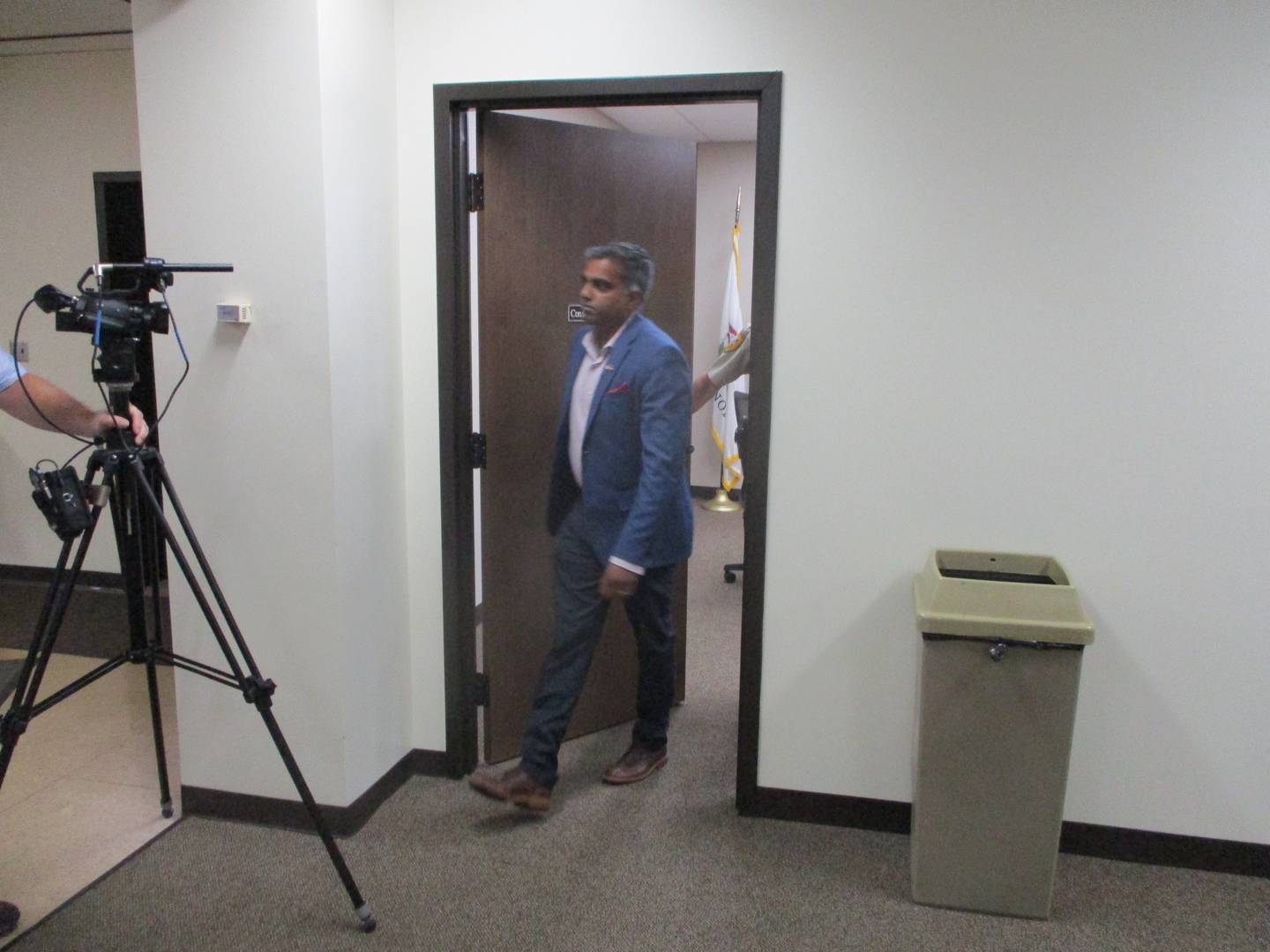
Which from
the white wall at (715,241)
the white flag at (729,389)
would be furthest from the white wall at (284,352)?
the white wall at (715,241)

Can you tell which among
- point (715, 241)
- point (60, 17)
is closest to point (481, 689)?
point (60, 17)

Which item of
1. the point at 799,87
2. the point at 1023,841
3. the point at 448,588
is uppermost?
the point at 799,87

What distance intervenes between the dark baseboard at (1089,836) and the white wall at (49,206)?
10.4 feet

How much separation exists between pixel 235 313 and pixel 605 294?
34.2 inches

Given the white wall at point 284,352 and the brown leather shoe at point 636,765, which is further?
the brown leather shoe at point 636,765

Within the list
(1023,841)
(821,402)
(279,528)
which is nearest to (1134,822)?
(1023,841)

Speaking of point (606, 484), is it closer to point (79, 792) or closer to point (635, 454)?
point (635, 454)

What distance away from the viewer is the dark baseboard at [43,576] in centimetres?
416

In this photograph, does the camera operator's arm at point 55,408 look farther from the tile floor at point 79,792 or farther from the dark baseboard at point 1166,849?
the dark baseboard at point 1166,849

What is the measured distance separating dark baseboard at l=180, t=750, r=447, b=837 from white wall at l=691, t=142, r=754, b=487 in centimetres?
A: 415

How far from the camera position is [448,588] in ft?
8.12

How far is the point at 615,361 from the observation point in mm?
2322

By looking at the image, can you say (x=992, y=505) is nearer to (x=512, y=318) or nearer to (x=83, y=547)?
(x=512, y=318)

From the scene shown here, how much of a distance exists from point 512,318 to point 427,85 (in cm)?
60
